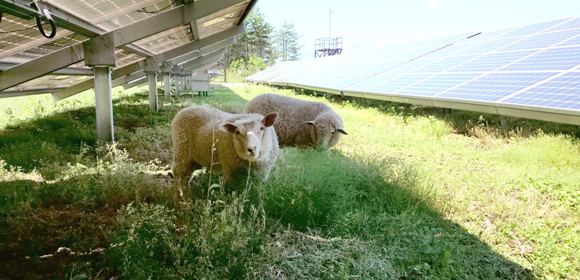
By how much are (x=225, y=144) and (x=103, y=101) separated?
389 centimetres

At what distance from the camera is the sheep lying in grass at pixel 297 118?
6.14 m

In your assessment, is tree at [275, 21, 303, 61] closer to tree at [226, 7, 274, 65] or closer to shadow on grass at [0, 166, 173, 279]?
tree at [226, 7, 274, 65]

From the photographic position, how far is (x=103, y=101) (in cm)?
675

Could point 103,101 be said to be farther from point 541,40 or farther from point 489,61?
point 541,40

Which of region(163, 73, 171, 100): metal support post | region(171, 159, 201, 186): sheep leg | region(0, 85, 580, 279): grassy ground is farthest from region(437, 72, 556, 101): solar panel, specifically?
region(163, 73, 171, 100): metal support post

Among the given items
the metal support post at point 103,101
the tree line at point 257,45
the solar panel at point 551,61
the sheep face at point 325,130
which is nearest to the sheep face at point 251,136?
the sheep face at point 325,130

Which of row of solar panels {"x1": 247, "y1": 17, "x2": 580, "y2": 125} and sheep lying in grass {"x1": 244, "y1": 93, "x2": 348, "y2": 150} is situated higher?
row of solar panels {"x1": 247, "y1": 17, "x2": 580, "y2": 125}

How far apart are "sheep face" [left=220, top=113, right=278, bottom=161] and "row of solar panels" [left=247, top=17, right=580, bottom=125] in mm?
A: 5213

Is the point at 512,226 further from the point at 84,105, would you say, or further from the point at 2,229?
the point at 84,105

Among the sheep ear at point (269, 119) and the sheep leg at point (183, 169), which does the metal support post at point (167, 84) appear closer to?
the sheep leg at point (183, 169)

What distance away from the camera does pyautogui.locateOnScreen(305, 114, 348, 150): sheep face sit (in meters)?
5.97

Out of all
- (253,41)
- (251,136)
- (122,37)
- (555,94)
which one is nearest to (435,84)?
(555,94)

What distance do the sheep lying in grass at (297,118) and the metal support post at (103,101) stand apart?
110 inches

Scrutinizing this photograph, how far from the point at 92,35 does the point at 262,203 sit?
522 cm
